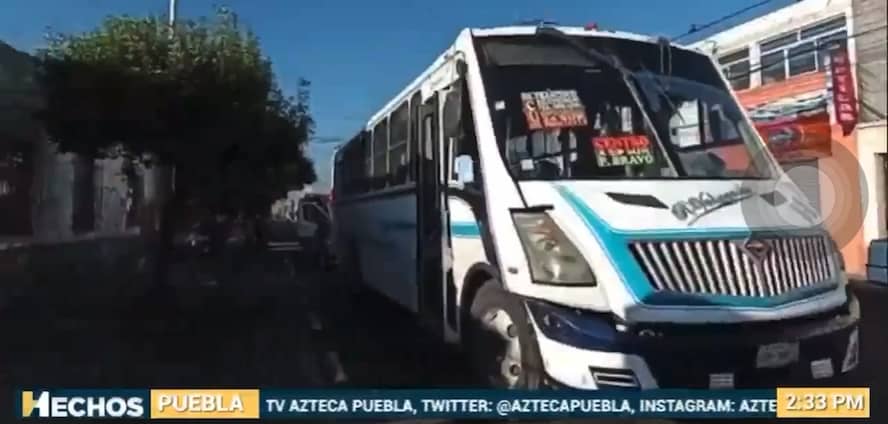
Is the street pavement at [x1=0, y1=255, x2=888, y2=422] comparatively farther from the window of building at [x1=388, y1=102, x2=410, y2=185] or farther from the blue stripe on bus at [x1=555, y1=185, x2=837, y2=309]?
the blue stripe on bus at [x1=555, y1=185, x2=837, y2=309]

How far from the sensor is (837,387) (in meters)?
3.04

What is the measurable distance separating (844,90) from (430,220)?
161cm

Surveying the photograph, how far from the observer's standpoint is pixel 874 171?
287cm

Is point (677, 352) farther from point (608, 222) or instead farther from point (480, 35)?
point (480, 35)

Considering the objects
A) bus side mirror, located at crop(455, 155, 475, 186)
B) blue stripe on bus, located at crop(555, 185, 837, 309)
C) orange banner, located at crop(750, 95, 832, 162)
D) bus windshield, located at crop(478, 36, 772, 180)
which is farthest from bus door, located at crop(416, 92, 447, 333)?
orange banner, located at crop(750, 95, 832, 162)

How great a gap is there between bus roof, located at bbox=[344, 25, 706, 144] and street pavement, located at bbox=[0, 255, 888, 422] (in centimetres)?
71

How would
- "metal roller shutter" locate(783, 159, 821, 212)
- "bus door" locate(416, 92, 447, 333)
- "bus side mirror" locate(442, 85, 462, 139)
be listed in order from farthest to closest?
"bus door" locate(416, 92, 447, 333)
"bus side mirror" locate(442, 85, 462, 139)
"metal roller shutter" locate(783, 159, 821, 212)

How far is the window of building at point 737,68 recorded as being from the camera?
128 inches

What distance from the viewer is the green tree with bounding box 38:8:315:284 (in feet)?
9.48

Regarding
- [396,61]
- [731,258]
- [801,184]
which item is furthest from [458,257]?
[801,184]

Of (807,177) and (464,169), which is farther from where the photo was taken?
(464,169)

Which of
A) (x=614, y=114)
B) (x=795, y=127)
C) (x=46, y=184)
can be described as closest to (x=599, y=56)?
(x=614, y=114)

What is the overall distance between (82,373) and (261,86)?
1.17 meters

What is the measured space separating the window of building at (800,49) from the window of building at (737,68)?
60 mm
